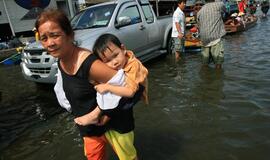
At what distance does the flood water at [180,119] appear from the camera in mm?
3943

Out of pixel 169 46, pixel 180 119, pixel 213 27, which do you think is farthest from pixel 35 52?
pixel 169 46

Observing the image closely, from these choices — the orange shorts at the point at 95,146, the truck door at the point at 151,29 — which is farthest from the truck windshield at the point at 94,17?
the orange shorts at the point at 95,146

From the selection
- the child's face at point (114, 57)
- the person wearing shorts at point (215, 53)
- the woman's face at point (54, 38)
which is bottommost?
the person wearing shorts at point (215, 53)

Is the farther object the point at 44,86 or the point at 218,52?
the point at 44,86

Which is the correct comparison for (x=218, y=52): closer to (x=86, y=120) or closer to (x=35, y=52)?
(x=35, y=52)

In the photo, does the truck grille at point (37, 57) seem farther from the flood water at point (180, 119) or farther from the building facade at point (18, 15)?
the building facade at point (18, 15)

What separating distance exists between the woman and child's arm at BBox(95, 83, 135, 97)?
2.0 inches

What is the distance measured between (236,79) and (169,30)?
4097 mm

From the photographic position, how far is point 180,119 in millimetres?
4898

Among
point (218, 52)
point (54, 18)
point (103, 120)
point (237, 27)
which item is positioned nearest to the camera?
point (54, 18)

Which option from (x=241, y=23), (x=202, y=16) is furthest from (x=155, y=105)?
(x=241, y=23)

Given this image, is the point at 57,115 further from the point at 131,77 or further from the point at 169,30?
the point at 169,30

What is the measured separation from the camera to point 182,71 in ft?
26.7

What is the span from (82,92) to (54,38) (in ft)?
1.46
